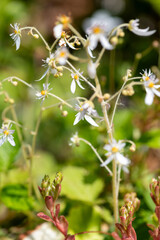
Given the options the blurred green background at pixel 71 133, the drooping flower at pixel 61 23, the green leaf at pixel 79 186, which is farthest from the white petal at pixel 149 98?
the green leaf at pixel 79 186

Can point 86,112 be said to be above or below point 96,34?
below

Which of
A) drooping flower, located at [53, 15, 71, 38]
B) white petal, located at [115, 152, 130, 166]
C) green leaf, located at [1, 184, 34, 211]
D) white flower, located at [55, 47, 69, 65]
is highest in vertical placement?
drooping flower, located at [53, 15, 71, 38]

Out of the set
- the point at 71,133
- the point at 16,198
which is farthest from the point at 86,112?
the point at 71,133

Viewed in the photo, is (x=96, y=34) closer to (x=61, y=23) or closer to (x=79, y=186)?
(x=61, y=23)

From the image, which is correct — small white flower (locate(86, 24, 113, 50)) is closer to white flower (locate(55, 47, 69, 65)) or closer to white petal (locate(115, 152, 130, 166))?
white flower (locate(55, 47, 69, 65))

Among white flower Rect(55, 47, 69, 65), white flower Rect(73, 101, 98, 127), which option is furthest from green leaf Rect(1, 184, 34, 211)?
white flower Rect(55, 47, 69, 65)

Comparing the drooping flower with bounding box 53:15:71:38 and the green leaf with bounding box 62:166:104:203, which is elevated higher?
the drooping flower with bounding box 53:15:71:38

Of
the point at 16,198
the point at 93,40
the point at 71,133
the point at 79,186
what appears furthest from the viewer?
the point at 71,133

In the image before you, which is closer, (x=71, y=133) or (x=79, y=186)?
(x=79, y=186)
